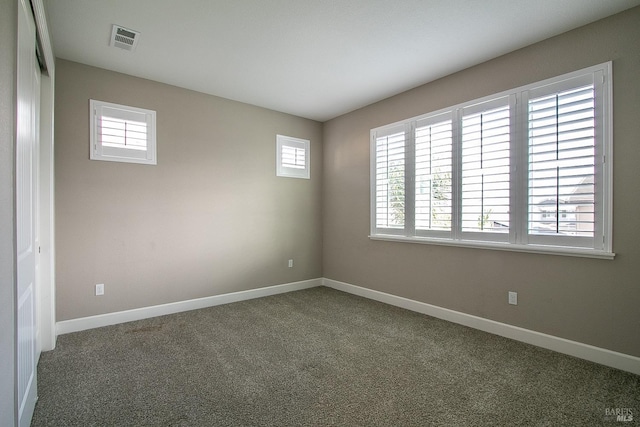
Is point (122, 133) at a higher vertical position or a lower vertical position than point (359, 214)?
higher

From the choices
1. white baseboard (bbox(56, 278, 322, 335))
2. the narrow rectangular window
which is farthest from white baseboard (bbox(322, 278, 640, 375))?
white baseboard (bbox(56, 278, 322, 335))

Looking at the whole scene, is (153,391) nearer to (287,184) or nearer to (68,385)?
(68,385)

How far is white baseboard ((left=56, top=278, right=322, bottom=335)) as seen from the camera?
3.24m

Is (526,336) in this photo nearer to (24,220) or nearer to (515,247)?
(515,247)

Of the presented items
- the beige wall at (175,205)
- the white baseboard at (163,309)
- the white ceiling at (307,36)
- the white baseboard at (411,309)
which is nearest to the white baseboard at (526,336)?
the white baseboard at (411,309)

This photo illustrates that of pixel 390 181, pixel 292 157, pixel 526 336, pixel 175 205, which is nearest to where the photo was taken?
pixel 526 336

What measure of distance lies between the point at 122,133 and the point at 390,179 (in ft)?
11.1

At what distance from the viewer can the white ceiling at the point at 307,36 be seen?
7.85 ft

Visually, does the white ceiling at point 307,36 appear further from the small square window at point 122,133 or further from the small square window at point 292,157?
the small square window at point 292,157

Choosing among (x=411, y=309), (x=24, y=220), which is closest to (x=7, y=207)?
(x=24, y=220)

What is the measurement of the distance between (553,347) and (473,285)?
0.85 metres

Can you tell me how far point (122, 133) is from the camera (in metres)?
3.51

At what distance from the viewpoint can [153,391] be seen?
7.03ft

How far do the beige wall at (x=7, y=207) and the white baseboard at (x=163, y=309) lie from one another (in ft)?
7.02
